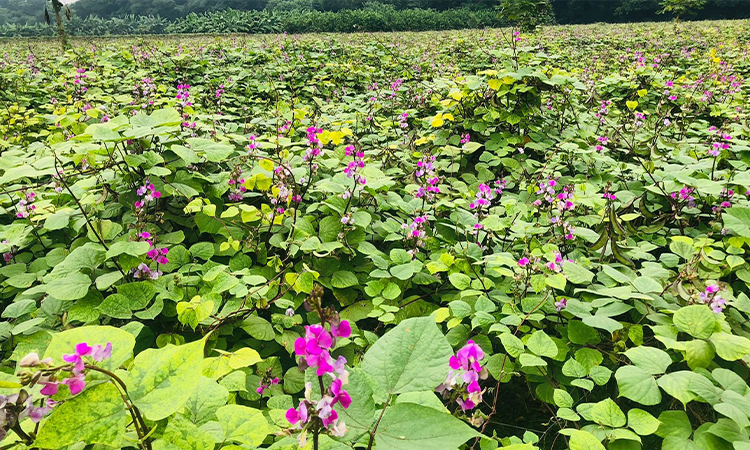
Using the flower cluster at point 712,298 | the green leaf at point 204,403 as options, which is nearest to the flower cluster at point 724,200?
the flower cluster at point 712,298

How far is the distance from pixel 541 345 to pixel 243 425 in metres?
1.37

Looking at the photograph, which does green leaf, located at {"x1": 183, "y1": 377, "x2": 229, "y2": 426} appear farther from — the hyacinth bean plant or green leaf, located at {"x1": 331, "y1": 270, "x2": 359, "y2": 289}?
green leaf, located at {"x1": 331, "y1": 270, "x2": 359, "y2": 289}

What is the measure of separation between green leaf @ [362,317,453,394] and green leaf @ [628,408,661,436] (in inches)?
44.5

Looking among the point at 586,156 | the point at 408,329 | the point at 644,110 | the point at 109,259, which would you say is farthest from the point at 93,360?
the point at 644,110

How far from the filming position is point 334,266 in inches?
104

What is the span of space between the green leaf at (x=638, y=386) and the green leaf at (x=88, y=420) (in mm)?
1696

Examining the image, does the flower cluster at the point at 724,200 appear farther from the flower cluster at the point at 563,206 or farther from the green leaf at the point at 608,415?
the green leaf at the point at 608,415

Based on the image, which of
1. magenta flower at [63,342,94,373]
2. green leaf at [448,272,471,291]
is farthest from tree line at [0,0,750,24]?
magenta flower at [63,342,94,373]

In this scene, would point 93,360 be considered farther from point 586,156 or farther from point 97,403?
point 586,156

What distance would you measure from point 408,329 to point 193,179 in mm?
2575

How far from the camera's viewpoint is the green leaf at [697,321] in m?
1.77

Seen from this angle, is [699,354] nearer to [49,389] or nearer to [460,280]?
[460,280]

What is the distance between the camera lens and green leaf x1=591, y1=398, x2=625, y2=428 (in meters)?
1.57

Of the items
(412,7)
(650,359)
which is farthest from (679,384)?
(412,7)
